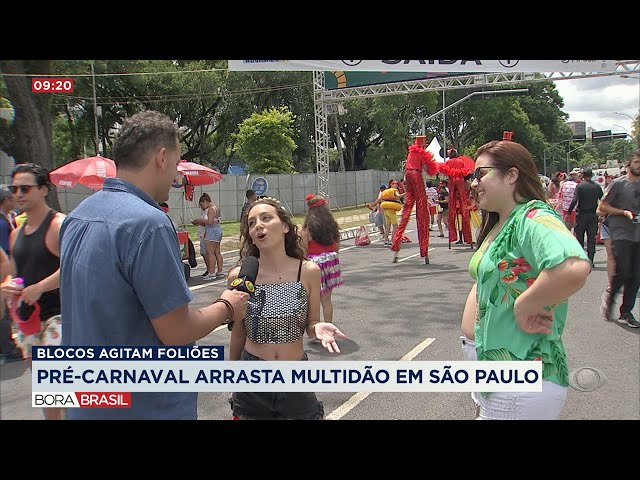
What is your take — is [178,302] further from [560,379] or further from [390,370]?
[560,379]

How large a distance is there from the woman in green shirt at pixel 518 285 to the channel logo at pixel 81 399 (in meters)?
1.32

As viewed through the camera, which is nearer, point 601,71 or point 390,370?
point 390,370

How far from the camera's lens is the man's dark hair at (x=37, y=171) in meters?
2.85

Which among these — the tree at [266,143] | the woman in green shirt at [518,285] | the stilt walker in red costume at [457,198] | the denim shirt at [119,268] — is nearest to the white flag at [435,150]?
the stilt walker in red costume at [457,198]

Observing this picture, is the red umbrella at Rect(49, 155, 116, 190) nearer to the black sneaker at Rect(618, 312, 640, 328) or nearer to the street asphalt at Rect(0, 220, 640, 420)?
the street asphalt at Rect(0, 220, 640, 420)

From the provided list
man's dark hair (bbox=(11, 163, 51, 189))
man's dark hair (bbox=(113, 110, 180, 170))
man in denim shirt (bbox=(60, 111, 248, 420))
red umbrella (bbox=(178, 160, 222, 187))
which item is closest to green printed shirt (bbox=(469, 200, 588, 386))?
man in denim shirt (bbox=(60, 111, 248, 420))

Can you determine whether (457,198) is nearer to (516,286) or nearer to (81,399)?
(516,286)

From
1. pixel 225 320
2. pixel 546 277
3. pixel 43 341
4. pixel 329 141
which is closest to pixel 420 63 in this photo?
pixel 329 141

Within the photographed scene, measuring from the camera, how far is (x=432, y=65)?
9.07ft

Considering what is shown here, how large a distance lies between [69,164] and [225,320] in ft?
5.91

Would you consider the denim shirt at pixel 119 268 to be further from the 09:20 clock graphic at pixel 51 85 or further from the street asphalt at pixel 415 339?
the 09:20 clock graphic at pixel 51 85

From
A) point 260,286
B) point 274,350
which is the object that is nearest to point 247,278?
point 260,286

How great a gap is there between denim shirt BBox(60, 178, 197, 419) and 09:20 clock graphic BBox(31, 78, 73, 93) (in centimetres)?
141

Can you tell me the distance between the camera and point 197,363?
6.89 ft
